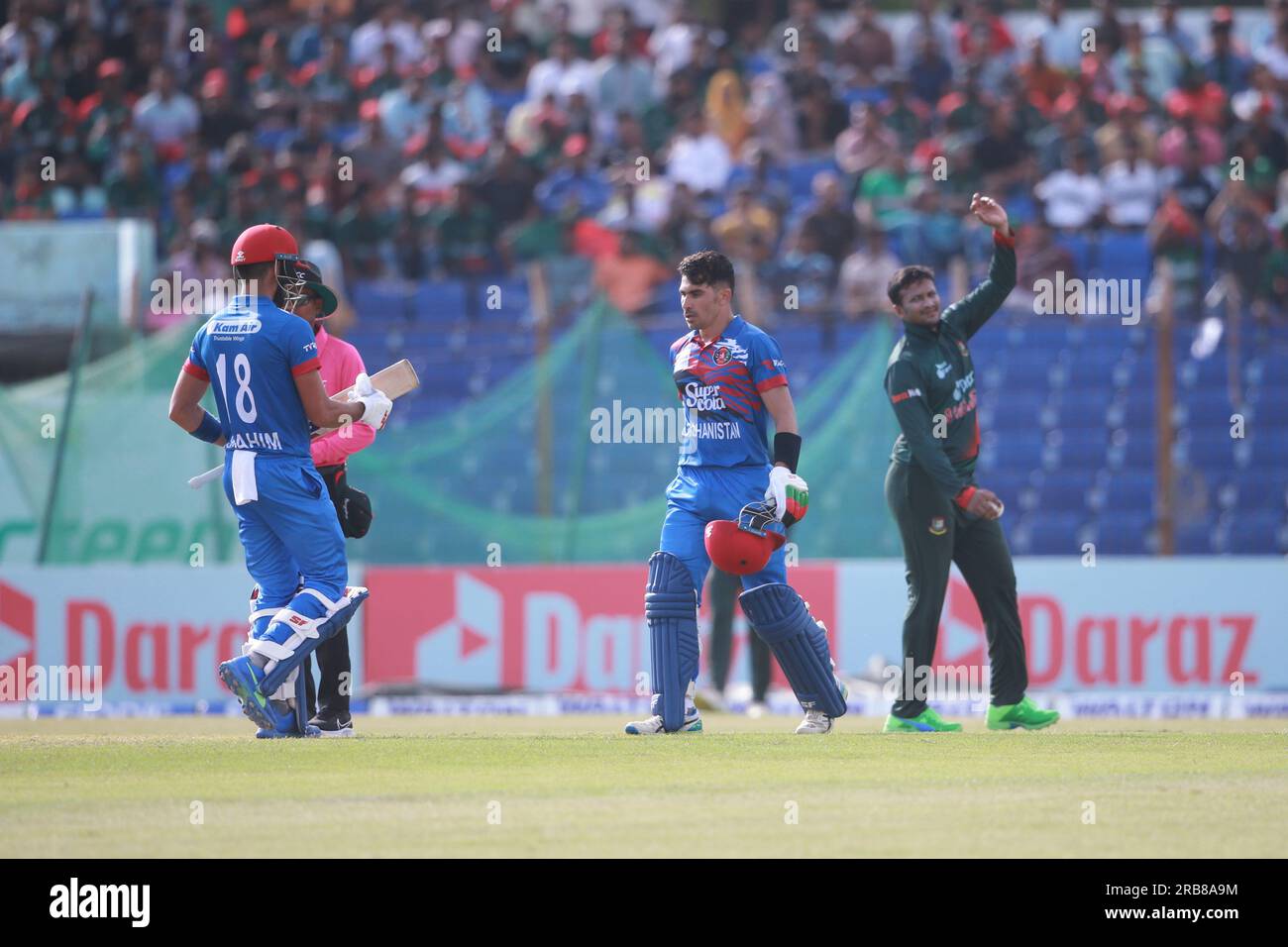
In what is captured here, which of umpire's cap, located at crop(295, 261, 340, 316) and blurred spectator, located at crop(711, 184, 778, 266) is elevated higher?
blurred spectator, located at crop(711, 184, 778, 266)

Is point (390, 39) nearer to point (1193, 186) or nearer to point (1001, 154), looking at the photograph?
point (1001, 154)

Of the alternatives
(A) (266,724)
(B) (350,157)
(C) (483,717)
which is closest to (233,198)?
(B) (350,157)

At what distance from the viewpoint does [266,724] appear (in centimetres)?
1016

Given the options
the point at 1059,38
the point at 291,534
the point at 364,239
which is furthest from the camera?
the point at 1059,38

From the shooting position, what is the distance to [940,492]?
36.1 feet

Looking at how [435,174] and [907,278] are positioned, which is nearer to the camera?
[907,278]

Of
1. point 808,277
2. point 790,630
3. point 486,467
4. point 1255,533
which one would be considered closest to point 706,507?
point 790,630

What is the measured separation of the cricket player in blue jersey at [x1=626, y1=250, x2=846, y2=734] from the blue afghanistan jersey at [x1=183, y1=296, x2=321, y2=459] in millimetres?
1863

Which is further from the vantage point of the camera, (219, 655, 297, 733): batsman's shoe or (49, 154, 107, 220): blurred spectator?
(49, 154, 107, 220): blurred spectator

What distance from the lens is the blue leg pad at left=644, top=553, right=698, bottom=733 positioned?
10281 millimetres

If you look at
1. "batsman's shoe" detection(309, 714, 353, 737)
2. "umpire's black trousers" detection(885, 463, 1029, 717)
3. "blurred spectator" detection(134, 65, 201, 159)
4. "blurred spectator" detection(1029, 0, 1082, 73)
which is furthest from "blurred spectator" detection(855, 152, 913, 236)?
"batsman's shoe" detection(309, 714, 353, 737)

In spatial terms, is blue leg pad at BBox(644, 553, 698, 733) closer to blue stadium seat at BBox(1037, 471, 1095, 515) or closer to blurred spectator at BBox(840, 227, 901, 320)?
blue stadium seat at BBox(1037, 471, 1095, 515)

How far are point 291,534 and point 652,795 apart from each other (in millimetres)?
2488

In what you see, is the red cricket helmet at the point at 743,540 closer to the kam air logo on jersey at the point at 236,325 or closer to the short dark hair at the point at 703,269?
the short dark hair at the point at 703,269
